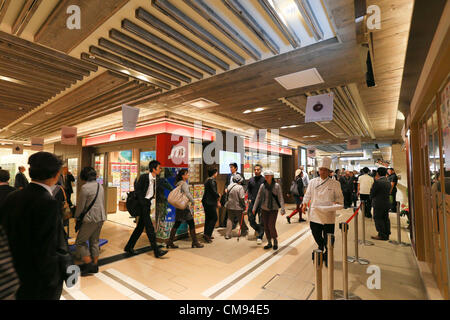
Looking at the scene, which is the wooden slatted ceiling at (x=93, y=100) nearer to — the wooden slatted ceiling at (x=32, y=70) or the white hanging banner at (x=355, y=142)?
the wooden slatted ceiling at (x=32, y=70)

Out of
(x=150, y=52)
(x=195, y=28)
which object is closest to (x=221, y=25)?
(x=195, y=28)

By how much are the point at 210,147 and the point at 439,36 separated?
17.6ft

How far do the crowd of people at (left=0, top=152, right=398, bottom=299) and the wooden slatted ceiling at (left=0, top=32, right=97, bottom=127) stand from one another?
1438 mm

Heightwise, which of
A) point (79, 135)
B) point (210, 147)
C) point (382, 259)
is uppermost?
point (79, 135)

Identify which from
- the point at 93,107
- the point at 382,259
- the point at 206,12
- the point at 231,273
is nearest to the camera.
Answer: the point at 206,12

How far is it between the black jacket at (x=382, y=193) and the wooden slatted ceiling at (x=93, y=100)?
538cm

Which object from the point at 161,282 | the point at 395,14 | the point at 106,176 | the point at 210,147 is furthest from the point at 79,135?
the point at 395,14

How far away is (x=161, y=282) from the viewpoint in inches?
124

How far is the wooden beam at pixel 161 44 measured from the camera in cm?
217

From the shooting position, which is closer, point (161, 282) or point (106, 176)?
point (161, 282)

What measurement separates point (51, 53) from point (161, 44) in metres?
1.39

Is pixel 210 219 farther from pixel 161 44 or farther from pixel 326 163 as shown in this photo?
pixel 161 44
